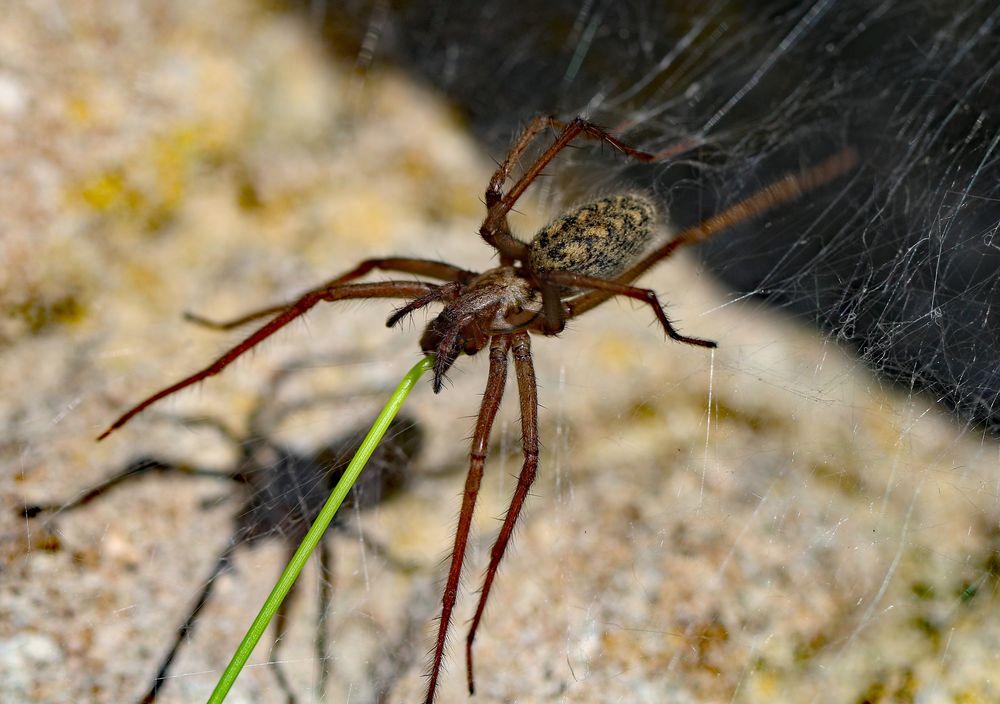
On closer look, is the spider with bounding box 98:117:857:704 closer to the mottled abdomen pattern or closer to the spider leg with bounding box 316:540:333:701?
the mottled abdomen pattern

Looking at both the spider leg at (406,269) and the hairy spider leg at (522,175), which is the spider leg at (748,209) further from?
the spider leg at (406,269)

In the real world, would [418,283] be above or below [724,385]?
above

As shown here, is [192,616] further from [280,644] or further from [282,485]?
[282,485]

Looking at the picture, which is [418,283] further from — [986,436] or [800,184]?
[986,436]

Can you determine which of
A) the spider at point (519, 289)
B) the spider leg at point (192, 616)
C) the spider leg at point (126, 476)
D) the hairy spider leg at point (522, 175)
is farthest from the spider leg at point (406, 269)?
the spider leg at point (192, 616)

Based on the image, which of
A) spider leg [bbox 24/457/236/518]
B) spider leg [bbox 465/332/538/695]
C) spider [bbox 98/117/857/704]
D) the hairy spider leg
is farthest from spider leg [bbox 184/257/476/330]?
spider leg [bbox 24/457/236/518]

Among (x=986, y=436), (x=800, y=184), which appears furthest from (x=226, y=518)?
(x=986, y=436)
